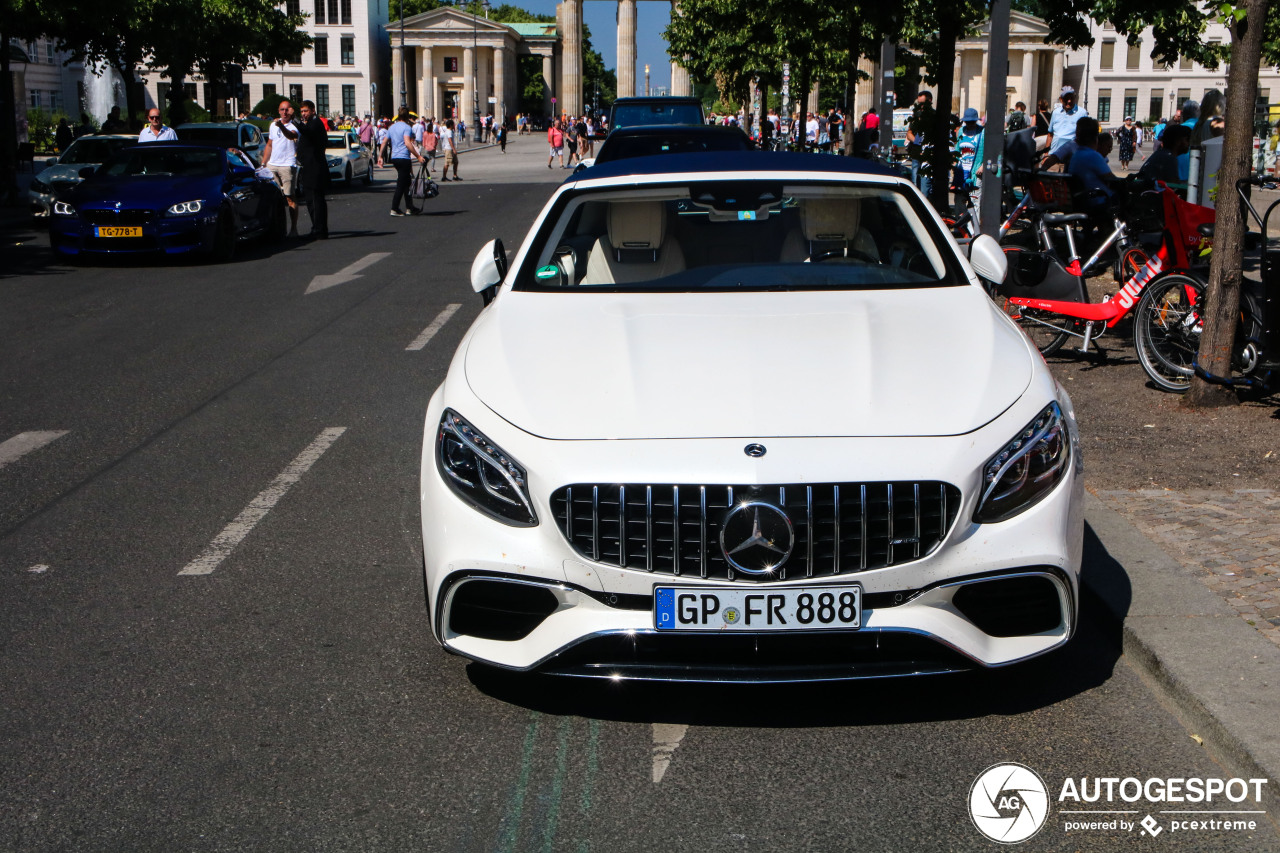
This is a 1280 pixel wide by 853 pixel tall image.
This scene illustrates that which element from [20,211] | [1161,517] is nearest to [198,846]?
[1161,517]

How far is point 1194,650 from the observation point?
418 centimetres

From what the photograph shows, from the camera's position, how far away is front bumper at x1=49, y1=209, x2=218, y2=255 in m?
16.3

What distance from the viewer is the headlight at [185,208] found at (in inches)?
647

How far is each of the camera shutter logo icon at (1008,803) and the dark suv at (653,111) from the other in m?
21.2

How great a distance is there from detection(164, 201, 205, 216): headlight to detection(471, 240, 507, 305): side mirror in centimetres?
1190

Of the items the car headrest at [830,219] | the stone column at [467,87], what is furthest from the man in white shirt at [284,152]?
the stone column at [467,87]

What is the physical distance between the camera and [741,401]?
3.83m

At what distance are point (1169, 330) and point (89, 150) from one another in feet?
72.0

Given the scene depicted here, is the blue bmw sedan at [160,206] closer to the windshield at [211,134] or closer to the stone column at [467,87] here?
the windshield at [211,134]

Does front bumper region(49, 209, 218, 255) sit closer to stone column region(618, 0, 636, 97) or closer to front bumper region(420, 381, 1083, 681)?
Result: front bumper region(420, 381, 1083, 681)

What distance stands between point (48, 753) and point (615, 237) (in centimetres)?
290

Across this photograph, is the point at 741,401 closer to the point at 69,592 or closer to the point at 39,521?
the point at 69,592

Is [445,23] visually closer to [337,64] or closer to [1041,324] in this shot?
[337,64]

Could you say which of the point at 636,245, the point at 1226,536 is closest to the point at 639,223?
the point at 636,245
